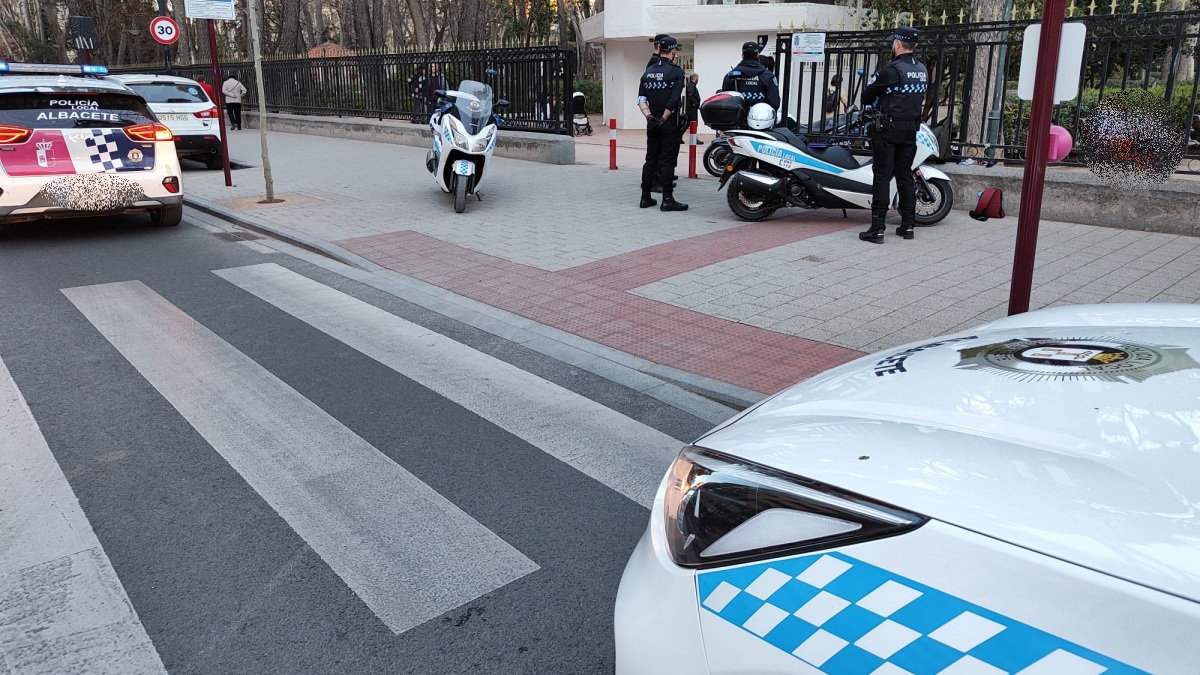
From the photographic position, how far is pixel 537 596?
325 cm

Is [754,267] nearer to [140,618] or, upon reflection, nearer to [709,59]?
[140,618]

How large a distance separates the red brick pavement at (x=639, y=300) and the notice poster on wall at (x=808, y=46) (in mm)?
2645

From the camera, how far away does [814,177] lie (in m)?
9.91

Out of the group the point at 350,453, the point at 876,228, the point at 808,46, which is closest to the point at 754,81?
the point at 808,46

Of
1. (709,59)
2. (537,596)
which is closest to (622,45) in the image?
(709,59)

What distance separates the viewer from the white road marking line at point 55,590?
291 cm

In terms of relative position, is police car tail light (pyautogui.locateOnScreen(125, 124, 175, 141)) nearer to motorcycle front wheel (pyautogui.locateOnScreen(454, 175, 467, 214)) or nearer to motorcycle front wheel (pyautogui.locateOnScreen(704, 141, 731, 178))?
motorcycle front wheel (pyautogui.locateOnScreen(454, 175, 467, 214))

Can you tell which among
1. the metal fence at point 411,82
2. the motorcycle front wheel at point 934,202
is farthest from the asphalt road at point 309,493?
the metal fence at point 411,82

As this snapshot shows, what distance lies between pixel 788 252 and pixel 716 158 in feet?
18.4

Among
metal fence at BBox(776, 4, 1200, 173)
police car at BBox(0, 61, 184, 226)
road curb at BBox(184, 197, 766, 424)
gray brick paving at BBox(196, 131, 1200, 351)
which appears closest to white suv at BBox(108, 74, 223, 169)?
gray brick paving at BBox(196, 131, 1200, 351)

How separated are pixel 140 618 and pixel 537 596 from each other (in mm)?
1375

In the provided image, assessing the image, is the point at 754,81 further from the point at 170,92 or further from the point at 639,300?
the point at 170,92

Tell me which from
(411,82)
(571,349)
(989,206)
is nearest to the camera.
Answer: (571,349)

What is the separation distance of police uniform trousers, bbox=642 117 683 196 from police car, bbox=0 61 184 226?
545 centimetres
